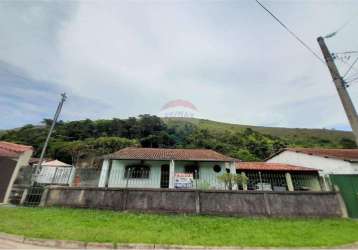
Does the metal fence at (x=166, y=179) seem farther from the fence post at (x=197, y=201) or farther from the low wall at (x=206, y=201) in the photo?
the fence post at (x=197, y=201)

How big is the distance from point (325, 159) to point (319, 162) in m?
0.66

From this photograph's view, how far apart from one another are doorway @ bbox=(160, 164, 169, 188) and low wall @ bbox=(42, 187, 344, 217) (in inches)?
243

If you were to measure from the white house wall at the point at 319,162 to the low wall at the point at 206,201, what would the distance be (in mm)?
5441

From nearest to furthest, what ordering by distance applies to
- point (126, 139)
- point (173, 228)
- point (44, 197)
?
point (173, 228) → point (44, 197) → point (126, 139)

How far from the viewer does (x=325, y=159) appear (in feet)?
46.6

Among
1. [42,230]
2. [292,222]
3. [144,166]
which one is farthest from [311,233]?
[144,166]

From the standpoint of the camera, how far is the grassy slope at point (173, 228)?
16.6 feet

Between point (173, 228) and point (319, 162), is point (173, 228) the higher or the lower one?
the lower one

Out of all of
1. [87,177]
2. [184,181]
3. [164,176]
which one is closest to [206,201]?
[184,181]

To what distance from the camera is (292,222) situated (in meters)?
7.27

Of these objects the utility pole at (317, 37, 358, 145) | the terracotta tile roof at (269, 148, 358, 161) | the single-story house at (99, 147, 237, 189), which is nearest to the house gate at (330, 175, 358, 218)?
the utility pole at (317, 37, 358, 145)

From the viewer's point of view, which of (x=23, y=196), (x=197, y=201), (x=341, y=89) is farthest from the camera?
(x=23, y=196)

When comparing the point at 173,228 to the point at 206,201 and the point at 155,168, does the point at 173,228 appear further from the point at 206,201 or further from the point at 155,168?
the point at 155,168

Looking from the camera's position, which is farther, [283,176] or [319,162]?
[283,176]
